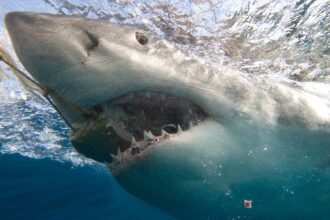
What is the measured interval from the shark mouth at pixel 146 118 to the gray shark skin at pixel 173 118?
1 centimetres

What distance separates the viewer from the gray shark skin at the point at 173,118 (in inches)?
107

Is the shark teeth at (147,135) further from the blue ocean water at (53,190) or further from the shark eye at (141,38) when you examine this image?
the blue ocean water at (53,190)

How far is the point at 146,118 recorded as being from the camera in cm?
337

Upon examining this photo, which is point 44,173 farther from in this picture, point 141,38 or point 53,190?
point 141,38

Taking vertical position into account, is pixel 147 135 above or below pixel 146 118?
below

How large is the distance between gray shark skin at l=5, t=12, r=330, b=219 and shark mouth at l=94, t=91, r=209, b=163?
0.01 m

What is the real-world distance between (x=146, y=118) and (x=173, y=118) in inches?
11.1

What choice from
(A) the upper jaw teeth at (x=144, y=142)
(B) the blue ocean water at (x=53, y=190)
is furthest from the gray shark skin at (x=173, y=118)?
(B) the blue ocean water at (x=53, y=190)

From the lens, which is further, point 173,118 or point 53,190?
point 53,190

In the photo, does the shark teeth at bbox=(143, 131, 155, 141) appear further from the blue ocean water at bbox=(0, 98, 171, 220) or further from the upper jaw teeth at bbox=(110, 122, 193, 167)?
the blue ocean water at bbox=(0, 98, 171, 220)

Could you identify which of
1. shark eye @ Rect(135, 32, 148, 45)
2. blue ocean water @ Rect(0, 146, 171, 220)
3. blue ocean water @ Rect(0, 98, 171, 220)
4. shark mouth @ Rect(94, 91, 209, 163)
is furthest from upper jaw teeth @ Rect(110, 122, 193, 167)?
blue ocean water @ Rect(0, 146, 171, 220)

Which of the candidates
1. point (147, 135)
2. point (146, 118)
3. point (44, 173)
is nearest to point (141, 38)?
point (146, 118)

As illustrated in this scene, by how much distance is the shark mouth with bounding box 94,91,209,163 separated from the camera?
10.4ft

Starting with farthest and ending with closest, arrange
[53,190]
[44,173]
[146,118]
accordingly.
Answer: [53,190] → [44,173] → [146,118]
